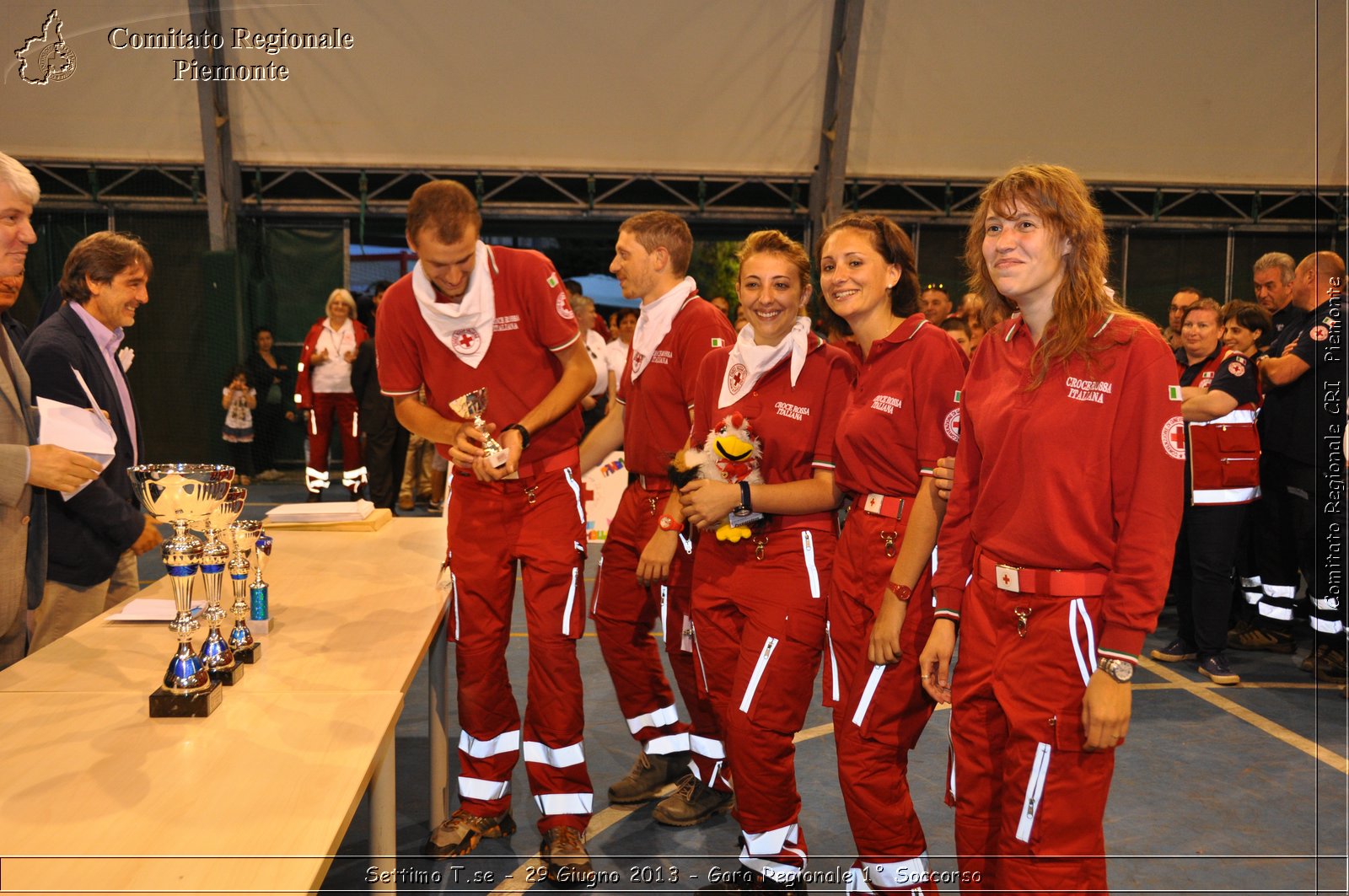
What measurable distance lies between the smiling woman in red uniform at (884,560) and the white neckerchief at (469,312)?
1263mm

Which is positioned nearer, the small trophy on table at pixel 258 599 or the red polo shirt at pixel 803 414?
the small trophy on table at pixel 258 599

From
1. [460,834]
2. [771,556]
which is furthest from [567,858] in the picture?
[771,556]

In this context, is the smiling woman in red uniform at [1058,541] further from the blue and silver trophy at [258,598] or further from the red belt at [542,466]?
the blue and silver trophy at [258,598]

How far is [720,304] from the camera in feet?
36.3

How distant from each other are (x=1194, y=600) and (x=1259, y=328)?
6.18 feet

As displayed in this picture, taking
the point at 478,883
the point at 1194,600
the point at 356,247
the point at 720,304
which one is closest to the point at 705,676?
the point at 478,883

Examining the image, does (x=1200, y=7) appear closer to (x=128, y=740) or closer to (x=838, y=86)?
(x=838, y=86)

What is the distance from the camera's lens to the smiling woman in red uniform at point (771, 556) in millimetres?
2949

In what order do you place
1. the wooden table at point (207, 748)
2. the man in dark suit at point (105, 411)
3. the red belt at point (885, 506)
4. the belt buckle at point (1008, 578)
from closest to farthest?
the wooden table at point (207, 748)
the belt buckle at point (1008, 578)
the red belt at point (885, 506)
the man in dark suit at point (105, 411)

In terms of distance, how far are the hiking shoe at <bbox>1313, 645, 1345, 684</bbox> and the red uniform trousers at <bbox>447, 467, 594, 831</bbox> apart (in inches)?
183

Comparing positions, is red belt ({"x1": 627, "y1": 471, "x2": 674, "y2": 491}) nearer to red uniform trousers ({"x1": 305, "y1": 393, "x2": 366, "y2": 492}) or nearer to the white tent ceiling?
the white tent ceiling

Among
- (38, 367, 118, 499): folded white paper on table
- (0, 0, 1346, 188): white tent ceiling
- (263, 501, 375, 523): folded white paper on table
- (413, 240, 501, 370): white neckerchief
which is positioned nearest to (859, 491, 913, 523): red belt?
(413, 240, 501, 370): white neckerchief

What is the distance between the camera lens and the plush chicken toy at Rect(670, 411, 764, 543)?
3.04m

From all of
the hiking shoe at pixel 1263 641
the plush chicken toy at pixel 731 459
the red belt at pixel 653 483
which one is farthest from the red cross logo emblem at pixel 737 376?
the hiking shoe at pixel 1263 641
